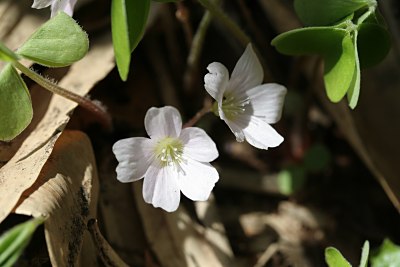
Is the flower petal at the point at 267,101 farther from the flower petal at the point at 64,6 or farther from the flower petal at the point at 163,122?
the flower petal at the point at 64,6

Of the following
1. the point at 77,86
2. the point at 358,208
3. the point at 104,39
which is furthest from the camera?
the point at 358,208

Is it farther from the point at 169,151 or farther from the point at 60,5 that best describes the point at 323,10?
the point at 60,5

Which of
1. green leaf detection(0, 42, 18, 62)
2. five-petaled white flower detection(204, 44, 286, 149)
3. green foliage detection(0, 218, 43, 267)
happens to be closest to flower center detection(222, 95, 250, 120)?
five-petaled white flower detection(204, 44, 286, 149)

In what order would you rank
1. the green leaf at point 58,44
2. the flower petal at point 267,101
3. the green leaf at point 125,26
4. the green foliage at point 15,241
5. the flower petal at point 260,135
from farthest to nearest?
the flower petal at point 267,101, the flower petal at point 260,135, the green leaf at point 58,44, the green leaf at point 125,26, the green foliage at point 15,241

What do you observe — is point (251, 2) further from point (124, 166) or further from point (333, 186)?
point (124, 166)

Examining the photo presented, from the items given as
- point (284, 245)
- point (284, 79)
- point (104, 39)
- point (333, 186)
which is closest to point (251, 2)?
point (284, 79)

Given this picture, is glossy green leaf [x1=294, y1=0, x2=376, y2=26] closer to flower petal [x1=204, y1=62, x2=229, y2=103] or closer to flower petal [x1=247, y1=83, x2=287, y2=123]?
flower petal [x1=247, y1=83, x2=287, y2=123]

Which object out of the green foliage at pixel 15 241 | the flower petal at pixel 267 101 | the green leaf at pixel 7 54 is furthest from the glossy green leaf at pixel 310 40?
the green foliage at pixel 15 241
